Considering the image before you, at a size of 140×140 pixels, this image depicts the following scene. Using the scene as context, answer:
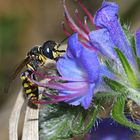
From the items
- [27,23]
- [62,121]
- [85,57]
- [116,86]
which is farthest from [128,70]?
[27,23]

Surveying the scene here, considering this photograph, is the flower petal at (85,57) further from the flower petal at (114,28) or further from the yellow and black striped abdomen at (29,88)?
the yellow and black striped abdomen at (29,88)

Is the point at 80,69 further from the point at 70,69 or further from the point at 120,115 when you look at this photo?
the point at 120,115

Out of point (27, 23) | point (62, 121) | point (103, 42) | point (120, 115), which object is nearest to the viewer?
point (120, 115)

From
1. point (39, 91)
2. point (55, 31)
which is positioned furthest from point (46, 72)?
point (55, 31)

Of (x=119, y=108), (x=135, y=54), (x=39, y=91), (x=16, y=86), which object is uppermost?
(x=16, y=86)

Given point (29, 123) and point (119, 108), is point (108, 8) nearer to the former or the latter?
point (119, 108)
